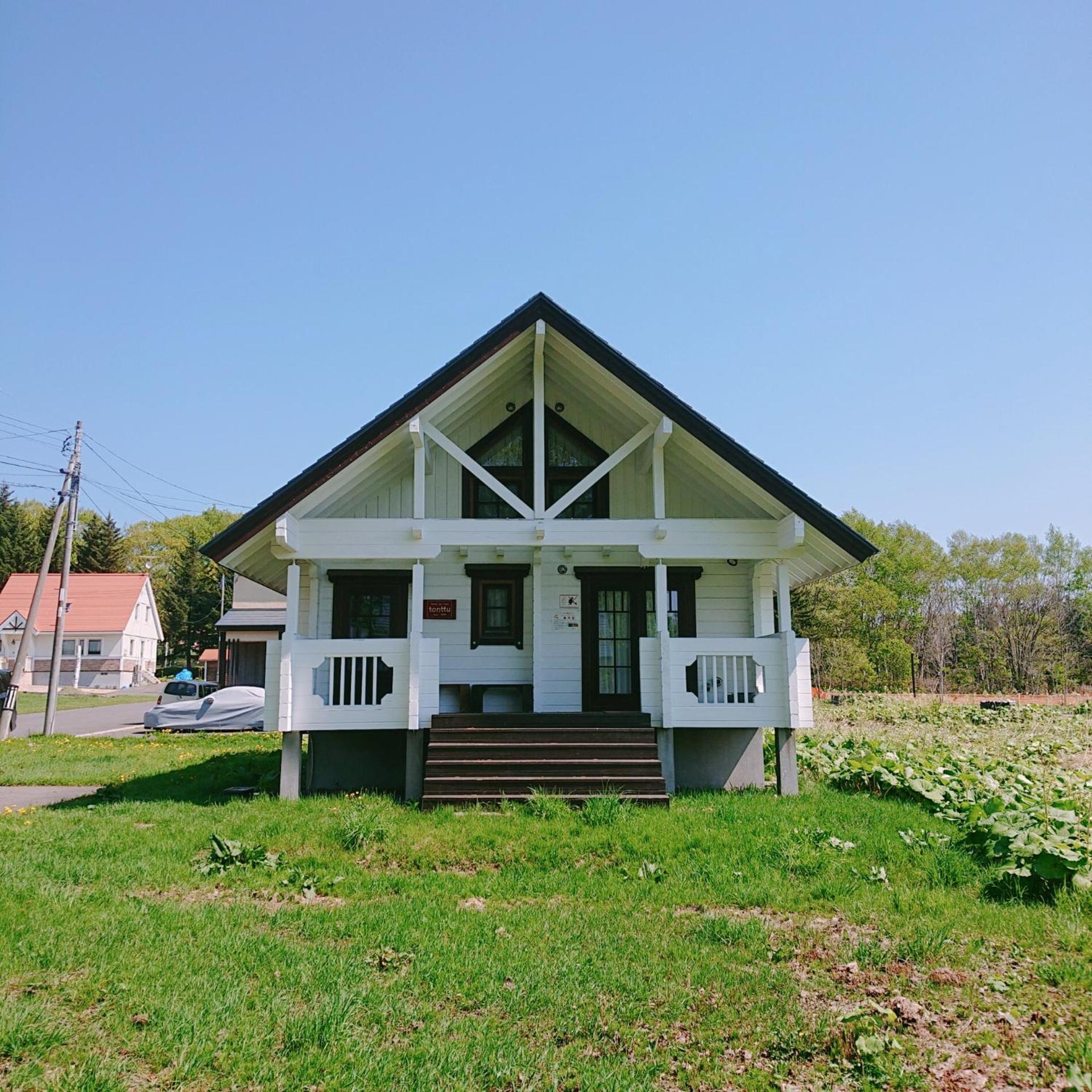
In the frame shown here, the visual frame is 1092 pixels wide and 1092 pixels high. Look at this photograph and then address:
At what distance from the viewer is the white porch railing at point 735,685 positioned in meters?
10.5

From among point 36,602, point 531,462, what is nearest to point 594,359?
point 531,462

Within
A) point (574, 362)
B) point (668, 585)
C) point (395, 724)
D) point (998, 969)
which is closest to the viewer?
point (998, 969)

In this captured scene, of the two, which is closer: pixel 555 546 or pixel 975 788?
pixel 975 788

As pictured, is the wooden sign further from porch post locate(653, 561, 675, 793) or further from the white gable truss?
porch post locate(653, 561, 675, 793)

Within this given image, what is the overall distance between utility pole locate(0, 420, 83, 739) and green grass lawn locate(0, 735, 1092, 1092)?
46.3 feet

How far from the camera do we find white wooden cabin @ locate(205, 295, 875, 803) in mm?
10234

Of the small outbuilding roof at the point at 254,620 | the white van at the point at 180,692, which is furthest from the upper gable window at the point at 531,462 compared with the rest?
the white van at the point at 180,692

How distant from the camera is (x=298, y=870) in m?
6.89

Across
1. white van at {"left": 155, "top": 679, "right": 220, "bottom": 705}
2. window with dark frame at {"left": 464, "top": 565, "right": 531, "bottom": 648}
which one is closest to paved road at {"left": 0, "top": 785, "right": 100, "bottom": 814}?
window with dark frame at {"left": 464, "top": 565, "right": 531, "bottom": 648}

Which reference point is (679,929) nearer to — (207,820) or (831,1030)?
(831,1030)

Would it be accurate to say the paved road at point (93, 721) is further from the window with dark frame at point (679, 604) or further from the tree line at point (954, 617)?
the tree line at point (954, 617)

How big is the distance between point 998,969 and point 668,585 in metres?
7.99

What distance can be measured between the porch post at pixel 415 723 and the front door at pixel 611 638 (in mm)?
2689

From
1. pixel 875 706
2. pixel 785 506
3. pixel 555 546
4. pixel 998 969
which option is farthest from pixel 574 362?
pixel 875 706
